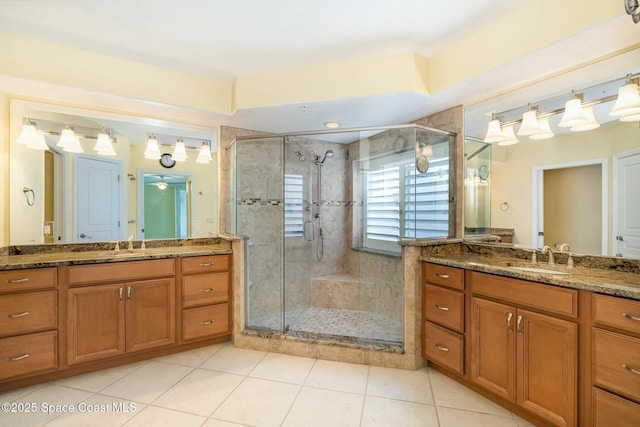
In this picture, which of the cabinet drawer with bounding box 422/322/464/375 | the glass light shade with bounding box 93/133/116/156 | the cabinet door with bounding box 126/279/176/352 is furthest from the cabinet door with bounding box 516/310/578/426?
the glass light shade with bounding box 93/133/116/156

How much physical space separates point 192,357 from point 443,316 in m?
2.14

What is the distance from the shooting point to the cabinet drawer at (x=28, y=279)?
1.87 metres

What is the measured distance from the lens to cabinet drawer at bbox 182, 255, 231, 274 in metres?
2.48

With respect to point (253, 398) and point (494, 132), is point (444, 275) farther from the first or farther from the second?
point (253, 398)

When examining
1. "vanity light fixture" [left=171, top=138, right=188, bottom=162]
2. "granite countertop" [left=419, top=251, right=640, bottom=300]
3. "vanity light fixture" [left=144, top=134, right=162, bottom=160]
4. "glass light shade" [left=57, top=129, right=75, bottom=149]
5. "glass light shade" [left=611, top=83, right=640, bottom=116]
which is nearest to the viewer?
"granite countertop" [left=419, top=251, right=640, bottom=300]

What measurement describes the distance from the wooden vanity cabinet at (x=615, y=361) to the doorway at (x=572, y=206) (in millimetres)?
646

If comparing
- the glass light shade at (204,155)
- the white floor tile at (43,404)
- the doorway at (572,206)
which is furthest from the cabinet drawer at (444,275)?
the white floor tile at (43,404)

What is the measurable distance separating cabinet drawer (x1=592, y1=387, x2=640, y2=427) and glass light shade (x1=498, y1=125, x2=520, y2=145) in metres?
1.66

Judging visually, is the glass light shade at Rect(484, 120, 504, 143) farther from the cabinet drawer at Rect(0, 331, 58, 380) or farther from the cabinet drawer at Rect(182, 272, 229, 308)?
the cabinet drawer at Rect(0, 331, 58, 380)

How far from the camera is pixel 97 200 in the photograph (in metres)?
2.56

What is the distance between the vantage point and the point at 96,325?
2.12 metres

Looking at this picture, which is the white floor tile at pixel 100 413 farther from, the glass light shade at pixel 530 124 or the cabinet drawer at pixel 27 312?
the glass light shade at pixel 530 124

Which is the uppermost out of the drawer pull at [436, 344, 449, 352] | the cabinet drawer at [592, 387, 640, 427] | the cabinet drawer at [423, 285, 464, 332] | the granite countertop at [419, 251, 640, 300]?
the granite countertop at [419, 251, 640, 300]

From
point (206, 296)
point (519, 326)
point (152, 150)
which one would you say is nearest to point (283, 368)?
point (206, 296)
